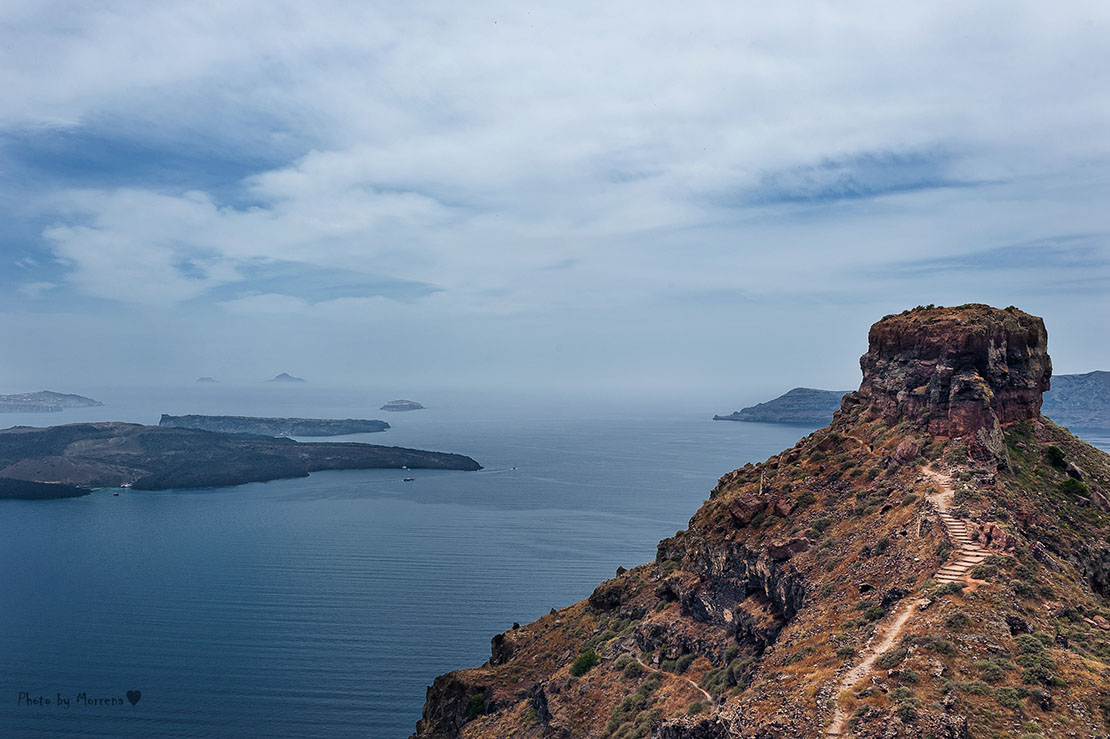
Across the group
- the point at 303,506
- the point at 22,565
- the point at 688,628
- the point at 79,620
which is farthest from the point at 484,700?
the point at 303,506

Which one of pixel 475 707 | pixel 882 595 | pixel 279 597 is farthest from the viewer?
pixel 279 597

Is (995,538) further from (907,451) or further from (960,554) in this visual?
(907,451)

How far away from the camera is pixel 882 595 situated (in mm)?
25344

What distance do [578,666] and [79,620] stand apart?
Answer: 87.2 meters

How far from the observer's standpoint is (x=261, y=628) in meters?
88.1

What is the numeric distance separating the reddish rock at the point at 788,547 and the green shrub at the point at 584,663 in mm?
13822

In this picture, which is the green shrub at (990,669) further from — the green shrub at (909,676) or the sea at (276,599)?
the sea at (276,599)

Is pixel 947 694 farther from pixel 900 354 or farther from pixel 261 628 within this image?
pixel 261 628

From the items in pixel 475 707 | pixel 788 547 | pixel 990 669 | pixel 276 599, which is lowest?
pixel 276 599

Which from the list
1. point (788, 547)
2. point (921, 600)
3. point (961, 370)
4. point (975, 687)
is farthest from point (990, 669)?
point (961, 370)

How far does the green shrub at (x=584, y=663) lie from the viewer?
40091 mm

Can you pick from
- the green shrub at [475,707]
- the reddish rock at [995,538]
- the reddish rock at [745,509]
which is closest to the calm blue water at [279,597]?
the green shrub at [475,707]

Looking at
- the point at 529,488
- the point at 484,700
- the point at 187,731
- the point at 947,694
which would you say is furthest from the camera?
the point at 529,488

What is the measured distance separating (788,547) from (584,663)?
1530cm
